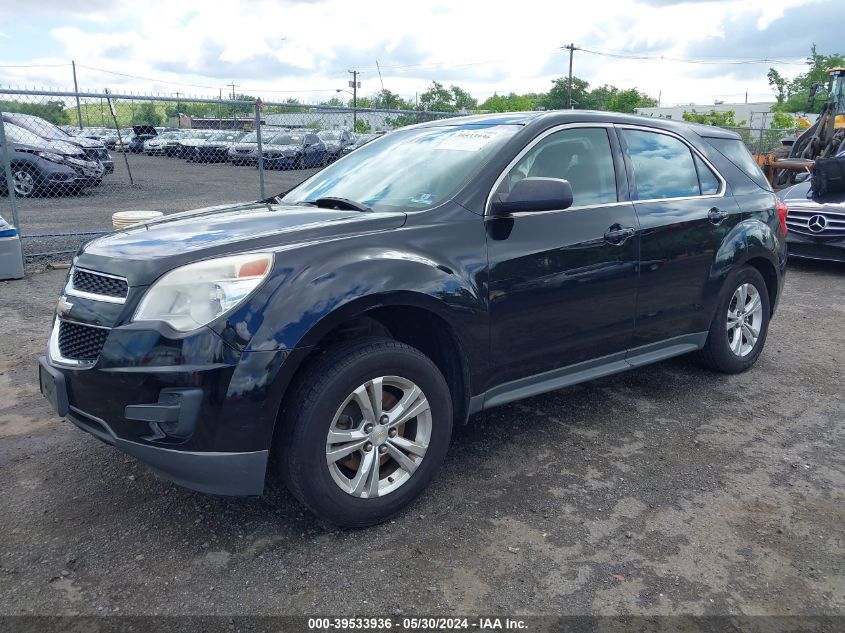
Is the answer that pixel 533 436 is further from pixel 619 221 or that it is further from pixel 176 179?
pixel 176 179

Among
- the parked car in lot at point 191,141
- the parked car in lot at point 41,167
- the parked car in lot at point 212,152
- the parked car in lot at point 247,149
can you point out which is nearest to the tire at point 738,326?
the parked car in lot at point 41,167

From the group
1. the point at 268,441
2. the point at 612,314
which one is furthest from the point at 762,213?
the point at 268,441

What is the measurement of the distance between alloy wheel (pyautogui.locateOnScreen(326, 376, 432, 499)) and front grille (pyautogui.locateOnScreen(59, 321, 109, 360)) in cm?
96

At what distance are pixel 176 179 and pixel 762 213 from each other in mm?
16140

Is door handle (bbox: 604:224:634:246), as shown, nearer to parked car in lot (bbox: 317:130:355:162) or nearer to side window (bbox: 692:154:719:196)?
side window (bbox: 692:154:719:196)

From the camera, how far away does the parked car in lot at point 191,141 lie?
22172 mm

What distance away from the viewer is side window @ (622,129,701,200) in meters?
4.20

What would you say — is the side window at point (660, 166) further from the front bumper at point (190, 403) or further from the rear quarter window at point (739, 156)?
the front bumper at point (190, 403)

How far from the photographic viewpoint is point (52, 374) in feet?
9.64

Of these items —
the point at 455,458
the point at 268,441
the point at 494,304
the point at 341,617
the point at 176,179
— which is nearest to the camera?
the point at 341,617

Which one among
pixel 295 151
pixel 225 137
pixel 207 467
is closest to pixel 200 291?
pixel 207 467

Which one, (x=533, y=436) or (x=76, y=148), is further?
(x=76, y=148)

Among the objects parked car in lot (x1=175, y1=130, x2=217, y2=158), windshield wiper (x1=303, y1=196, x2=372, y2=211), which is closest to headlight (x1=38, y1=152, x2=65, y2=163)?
parked car in lot (x1=175, y1=130, x2=217, y2=158)

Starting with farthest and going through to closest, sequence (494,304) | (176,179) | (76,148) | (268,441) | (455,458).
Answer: (176,179) < (76,148) < (455,458) < (494,304) < (268,441)
